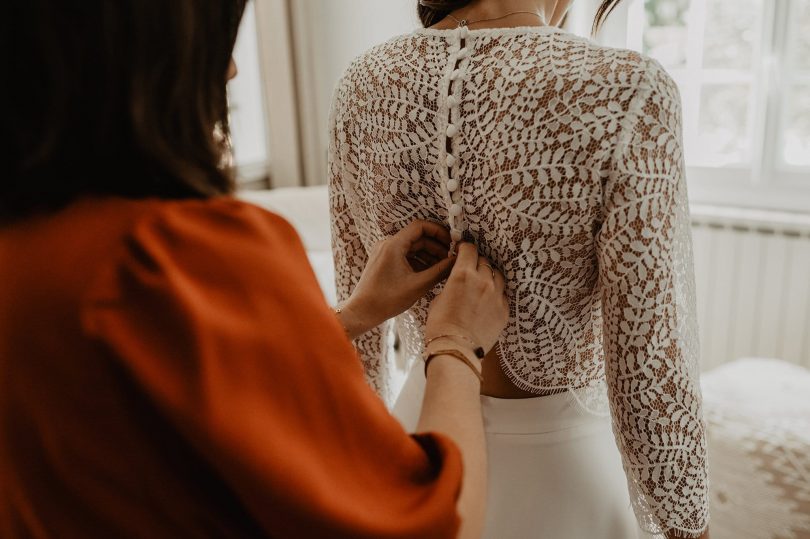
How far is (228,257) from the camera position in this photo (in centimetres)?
48

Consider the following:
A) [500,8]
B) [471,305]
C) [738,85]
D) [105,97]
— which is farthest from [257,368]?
[738,85]

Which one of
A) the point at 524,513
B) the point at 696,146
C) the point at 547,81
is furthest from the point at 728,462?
the point at 696,146

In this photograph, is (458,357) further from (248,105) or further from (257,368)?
(248,105)

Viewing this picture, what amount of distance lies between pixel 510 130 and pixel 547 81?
6cm

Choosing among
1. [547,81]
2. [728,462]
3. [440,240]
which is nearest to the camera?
[547,81]

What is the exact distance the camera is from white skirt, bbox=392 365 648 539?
89 centimetres

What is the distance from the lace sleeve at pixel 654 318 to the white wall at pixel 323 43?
2.57 m

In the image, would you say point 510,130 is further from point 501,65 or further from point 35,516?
point 35,516

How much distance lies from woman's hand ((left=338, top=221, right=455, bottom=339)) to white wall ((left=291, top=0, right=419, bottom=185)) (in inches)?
96.0

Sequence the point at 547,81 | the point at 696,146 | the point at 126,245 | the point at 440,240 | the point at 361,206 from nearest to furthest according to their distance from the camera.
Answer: the point at 126,245 → the point at 547,81 → the point at 440,240 → the point at 361,206 → the point at 696,146

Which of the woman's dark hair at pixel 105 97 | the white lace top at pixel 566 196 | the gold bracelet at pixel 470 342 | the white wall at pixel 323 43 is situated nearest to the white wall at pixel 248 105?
the white wall at pixel 323 43

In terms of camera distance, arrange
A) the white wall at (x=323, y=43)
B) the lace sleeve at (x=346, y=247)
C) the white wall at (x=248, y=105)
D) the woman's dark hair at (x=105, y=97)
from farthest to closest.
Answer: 1. the white wall at (x=248, y=105)
2. the white wall at (x=323, y=43)
3. the lace sleeve at (x=346, y=247)
4. the woman's dark hair at (x=105, y=97)

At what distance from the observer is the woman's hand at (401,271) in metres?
0.86

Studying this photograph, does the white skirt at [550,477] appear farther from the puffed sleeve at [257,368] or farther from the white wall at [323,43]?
the white wall at [323,43]
